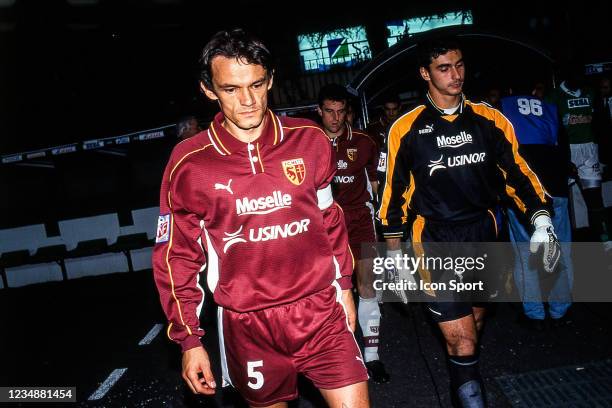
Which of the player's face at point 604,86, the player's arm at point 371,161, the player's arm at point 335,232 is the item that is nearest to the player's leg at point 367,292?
the player's arm at point 371,161

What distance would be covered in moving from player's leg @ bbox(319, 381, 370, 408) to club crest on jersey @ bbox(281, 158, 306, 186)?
106 centimetres

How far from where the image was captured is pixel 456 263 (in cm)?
329

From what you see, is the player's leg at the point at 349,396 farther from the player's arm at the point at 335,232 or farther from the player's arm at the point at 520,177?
the player's arm at the point at 520,177

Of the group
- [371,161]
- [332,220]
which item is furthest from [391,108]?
[332,220]

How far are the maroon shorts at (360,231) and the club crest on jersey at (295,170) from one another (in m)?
2.59

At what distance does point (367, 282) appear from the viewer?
4613 millimetres

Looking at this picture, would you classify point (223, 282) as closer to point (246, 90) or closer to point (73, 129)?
point (246, 90)

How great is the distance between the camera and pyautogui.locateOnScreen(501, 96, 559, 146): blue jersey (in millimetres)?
4441

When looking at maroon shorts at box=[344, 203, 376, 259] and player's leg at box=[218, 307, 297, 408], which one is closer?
player's leg at box=[218, 307, 297, 408]

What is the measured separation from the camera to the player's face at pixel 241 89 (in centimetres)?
228

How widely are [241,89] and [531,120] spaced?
129 inches

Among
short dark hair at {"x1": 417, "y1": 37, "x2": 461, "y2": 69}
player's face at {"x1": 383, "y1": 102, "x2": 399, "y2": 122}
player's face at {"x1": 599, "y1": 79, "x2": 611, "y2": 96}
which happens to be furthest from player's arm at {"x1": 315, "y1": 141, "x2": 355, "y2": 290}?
player's face at {"x1": 599, "y1": 79, "x2": 611, "y2": 96}

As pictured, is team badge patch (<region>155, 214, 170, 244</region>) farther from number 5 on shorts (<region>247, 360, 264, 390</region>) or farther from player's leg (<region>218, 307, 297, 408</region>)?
number 5 on shorts (<region>247, 360, 264, 390</region>)

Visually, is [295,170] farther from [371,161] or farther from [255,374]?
[371,161]
